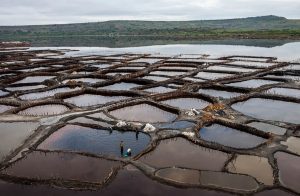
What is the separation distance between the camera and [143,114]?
61.2 ft

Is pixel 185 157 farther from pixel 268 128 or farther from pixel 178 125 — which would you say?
pixel 268 128

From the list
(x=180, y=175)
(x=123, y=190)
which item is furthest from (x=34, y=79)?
(x=180, y=175)

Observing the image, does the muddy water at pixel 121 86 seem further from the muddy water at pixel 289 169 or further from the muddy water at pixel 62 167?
the muddy water at pixel 289 169

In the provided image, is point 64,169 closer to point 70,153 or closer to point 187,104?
point 70,153

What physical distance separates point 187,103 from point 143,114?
342 cm

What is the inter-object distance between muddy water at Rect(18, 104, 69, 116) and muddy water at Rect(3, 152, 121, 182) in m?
6.07

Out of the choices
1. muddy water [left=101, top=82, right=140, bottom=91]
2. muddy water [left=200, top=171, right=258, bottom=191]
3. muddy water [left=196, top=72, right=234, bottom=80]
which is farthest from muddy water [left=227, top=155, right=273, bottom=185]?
muddy water [left=196, top=72, right=234, bottom=80]

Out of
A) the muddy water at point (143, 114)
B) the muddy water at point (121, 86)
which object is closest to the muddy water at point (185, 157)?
the muddy water at point (143, 114)

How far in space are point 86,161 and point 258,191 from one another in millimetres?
6041

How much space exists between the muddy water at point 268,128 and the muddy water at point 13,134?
1018cm

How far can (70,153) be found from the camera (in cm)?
1362

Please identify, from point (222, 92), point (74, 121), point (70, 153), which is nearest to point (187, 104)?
point (222, 92)

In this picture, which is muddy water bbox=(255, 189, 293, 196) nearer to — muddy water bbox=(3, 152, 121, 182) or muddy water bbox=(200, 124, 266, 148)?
muddy water bbox=(200, 124, 266, 148)

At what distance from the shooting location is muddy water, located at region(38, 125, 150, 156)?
45.9 ft
